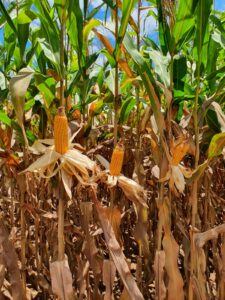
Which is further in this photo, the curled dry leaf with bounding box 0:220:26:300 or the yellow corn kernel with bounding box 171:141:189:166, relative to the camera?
the curled dry leaf with bounding box 0:220:26:300

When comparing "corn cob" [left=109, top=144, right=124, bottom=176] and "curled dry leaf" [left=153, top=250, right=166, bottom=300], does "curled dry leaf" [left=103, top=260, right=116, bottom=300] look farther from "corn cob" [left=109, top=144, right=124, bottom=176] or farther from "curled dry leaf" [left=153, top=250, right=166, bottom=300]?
"corn cob" [left=109, top=144, right=124, bottom=176]

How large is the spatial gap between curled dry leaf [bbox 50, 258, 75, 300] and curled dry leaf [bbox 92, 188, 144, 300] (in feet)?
0.55

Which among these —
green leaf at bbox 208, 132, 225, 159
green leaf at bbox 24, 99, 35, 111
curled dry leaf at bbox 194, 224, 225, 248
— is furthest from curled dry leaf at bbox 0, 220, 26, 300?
green leaf at bbox 208, 132, 225, 159

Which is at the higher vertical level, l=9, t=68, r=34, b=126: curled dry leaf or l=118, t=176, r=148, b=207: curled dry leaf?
l=9, t=68, r=34, b=126: curled dry leaf

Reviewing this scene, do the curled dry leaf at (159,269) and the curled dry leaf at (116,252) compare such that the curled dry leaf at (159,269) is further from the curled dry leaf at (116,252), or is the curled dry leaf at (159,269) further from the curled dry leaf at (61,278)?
the curled dry leaf at (61,278)

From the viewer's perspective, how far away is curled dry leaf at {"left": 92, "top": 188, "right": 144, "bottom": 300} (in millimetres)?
1477

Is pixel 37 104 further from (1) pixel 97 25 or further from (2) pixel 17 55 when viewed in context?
(1) pixel 97 25

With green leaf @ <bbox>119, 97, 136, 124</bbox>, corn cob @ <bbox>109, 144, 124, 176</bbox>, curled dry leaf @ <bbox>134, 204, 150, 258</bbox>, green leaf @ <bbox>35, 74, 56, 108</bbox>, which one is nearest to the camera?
corn cob @ <bbox>109, 144, 124, 176</bbox>

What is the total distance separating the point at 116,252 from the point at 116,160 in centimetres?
34

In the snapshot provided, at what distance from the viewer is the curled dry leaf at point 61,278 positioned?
1462mm

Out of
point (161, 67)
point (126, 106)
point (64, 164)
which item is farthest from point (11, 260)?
point (126, 106)

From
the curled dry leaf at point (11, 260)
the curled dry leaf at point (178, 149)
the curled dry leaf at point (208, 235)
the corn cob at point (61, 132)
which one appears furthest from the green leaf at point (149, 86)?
the curled dry leaf at point (11, 260)

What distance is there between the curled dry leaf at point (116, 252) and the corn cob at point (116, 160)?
0.39 feet

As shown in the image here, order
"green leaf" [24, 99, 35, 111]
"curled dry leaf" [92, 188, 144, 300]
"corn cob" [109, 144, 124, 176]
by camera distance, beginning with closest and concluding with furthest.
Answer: "corn cob" [109, 144, 124, 176] < "curled dry leaf" [92, 188, 144, 300] < "green leaf" [24, 99, 35, 111]
